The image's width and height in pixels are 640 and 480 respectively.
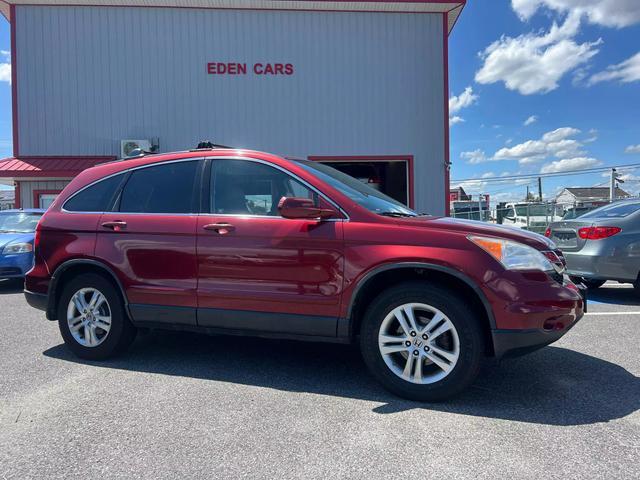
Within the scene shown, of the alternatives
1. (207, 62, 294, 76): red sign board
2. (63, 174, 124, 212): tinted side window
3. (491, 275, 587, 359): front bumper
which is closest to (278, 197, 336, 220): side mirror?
(491, 275, 587, 359): front bumper

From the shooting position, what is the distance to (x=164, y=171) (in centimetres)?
405

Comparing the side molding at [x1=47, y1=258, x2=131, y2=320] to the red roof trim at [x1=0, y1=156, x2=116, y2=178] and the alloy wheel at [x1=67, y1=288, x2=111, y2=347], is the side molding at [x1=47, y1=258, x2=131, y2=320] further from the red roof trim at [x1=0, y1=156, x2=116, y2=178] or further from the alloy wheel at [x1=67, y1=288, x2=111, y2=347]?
the red roof trim at [x1=0, y1=156, x2=116, y2=178]

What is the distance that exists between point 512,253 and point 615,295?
16.9ft

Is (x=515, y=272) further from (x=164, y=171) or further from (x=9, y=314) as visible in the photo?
(x=9, y=314)

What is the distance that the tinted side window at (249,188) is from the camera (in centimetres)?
364

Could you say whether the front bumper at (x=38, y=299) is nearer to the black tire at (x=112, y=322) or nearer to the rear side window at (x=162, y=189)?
the black tire at (x=112, y=322)

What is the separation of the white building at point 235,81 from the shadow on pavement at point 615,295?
302 inches

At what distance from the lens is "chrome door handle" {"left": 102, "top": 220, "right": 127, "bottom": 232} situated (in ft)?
13.0

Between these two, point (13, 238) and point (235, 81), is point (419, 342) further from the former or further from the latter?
point (235, 81)

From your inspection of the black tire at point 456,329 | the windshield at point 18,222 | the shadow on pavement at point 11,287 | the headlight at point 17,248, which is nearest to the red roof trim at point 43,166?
the windshield at point 18,222

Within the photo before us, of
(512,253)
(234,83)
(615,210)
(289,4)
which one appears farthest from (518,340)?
(289,4)

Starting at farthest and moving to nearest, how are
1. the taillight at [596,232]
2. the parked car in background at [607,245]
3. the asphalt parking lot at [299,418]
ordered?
the taillight at [596,232], the parked car in background at [607,245], the asphalt parking lot at [299,418]

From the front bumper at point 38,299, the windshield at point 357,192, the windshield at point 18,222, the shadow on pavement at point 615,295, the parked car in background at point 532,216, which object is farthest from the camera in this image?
the parked car in background at point 532,216

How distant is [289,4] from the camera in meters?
14.2
